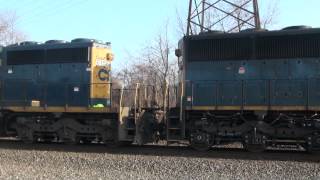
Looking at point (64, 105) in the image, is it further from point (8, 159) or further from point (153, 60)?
point (153, 60)

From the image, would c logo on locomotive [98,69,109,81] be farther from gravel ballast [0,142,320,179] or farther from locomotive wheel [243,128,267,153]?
locomotive wheel [243,128,267,153]

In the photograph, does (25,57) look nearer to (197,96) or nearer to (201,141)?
(197,96)

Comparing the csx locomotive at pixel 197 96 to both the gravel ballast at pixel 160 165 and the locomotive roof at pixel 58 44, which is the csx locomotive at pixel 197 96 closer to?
the locomotive roof at pixel 58 44

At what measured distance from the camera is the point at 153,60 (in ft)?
125

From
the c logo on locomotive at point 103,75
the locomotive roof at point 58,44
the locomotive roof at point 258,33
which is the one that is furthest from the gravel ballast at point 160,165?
the locomotive roof at point 58,44

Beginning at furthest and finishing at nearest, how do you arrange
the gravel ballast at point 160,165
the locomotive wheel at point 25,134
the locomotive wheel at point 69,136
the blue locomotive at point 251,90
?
1. the locomotive wheel at point 25,134
2. the locomotive wheel at point 69,136
3. the blue locomotive at point 251,90
4. the gravel ballast at point 160,165

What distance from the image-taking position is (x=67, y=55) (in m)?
16.2

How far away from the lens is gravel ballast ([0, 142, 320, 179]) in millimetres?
9562

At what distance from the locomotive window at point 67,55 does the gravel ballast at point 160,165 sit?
11.4 feet

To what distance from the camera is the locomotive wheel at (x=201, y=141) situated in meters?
13.6

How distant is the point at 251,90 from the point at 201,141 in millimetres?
1994

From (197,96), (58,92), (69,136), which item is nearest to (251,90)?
(197,96)

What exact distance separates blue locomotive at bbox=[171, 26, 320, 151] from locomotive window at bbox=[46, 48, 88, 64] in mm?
3572

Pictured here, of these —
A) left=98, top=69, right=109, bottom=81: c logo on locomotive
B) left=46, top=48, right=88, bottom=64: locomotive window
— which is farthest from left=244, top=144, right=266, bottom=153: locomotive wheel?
left=46, top=48, right=88, bottom=64: locomotive window
